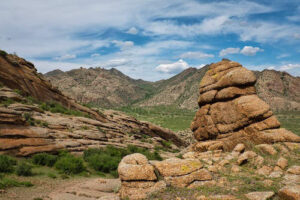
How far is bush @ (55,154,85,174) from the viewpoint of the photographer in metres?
18.4

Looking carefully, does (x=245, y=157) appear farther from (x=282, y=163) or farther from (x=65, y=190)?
(x=65, y=190)

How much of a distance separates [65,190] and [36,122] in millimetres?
13679

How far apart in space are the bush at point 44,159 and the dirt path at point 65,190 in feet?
10.3

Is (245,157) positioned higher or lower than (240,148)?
lower

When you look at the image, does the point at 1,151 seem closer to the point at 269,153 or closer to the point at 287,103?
the point at 269,153

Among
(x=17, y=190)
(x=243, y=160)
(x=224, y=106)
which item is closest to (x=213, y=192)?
(x=243, y=160)

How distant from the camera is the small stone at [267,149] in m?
18.4

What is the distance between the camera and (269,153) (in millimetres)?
18516

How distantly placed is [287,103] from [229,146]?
187 meters

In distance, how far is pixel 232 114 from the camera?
24.0m

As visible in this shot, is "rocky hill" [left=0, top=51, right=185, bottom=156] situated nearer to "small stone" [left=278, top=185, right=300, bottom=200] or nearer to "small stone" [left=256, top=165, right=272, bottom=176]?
"small stone" [left=256, top=165, right=272, bottom=176]

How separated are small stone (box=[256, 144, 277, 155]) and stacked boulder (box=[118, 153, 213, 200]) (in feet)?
29.4

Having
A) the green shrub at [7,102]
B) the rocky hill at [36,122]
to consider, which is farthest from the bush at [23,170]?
the green shrub at [7,102]

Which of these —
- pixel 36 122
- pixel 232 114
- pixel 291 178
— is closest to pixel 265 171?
pixel 291 178
